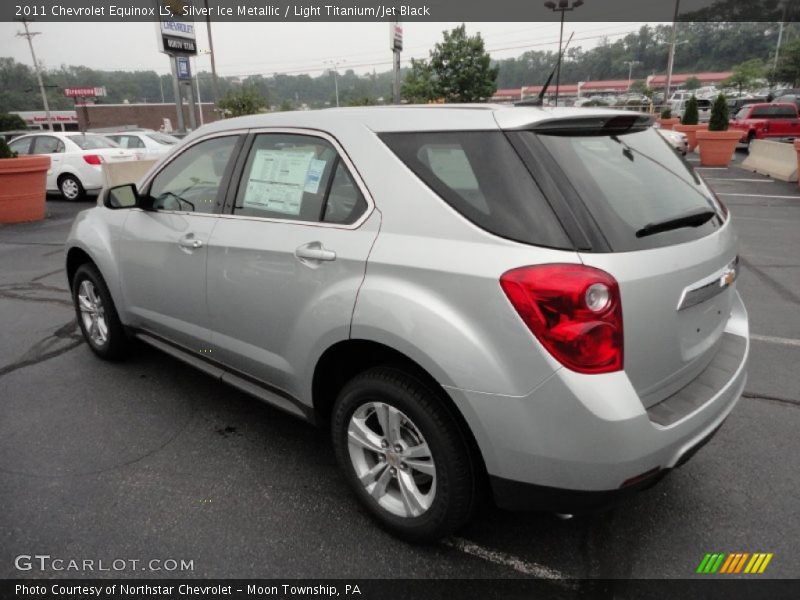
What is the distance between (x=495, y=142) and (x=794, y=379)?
3035mm

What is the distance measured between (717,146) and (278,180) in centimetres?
1744

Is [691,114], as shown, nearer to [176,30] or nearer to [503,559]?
[176,30]

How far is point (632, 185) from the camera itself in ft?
7.11

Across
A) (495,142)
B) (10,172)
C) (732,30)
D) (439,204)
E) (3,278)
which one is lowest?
(3,278)

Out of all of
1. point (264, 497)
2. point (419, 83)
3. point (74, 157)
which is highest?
point (419, 83)

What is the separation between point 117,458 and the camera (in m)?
3.02

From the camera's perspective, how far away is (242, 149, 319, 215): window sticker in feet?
8.61

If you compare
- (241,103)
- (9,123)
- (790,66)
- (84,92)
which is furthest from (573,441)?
(84,92)

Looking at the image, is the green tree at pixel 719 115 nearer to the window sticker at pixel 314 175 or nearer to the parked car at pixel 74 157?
the parked car at pixel 74 157

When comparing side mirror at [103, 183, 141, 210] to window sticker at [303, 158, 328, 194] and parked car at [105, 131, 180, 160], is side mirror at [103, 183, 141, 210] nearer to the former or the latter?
window sticker at [303, 158, 328, 194]

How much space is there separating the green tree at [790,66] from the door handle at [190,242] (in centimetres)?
5734

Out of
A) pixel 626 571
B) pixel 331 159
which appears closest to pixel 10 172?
pixel 331 159

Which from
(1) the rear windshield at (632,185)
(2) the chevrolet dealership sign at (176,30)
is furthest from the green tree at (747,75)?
(1) the rear windshield at (632,185)

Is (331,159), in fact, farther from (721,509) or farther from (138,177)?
(138,177)
